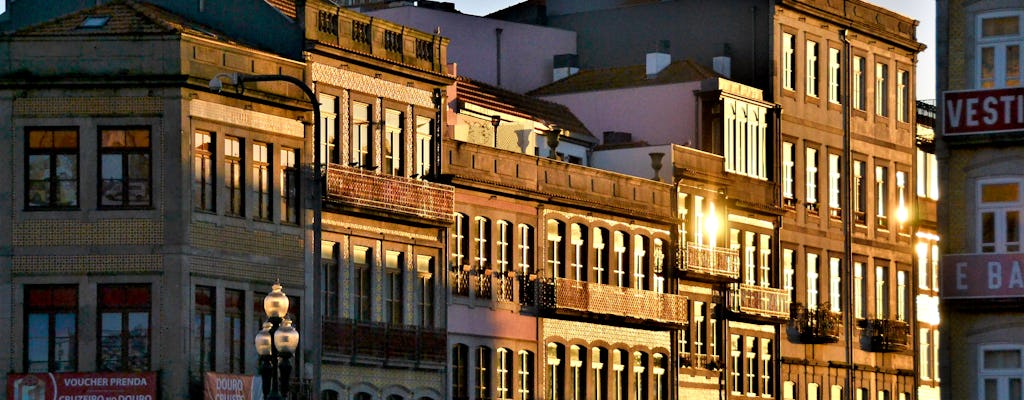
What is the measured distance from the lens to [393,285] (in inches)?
2719

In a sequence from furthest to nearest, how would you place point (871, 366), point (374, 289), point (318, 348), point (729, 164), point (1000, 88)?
point (871, 366)
point (729, 164)
point (374, 289)
point (1000, 88)
point (318, 348)

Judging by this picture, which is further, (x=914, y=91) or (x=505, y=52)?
(x=914, y=91)

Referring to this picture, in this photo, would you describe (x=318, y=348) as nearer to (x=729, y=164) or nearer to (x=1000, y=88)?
(x=1000, y=88)

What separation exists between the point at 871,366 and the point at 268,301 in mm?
44398

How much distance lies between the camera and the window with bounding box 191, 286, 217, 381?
6169 centimetres

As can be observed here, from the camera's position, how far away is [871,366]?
90750 mm

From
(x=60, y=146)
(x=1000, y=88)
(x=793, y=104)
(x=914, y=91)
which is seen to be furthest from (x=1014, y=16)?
(x=914, y=91)

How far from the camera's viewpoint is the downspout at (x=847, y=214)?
293ft

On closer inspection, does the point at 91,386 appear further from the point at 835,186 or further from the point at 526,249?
Result: the point at 835,186

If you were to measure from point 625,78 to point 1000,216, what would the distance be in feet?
86.0

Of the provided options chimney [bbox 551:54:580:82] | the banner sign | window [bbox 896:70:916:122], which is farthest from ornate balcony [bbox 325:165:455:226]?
window [bbox 896:70:916:122]

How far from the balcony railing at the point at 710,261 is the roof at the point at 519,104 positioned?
4.64 meters

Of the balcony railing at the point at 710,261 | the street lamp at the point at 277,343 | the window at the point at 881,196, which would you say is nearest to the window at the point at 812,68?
the window at the point at 881,196

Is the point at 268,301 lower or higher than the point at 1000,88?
lower
